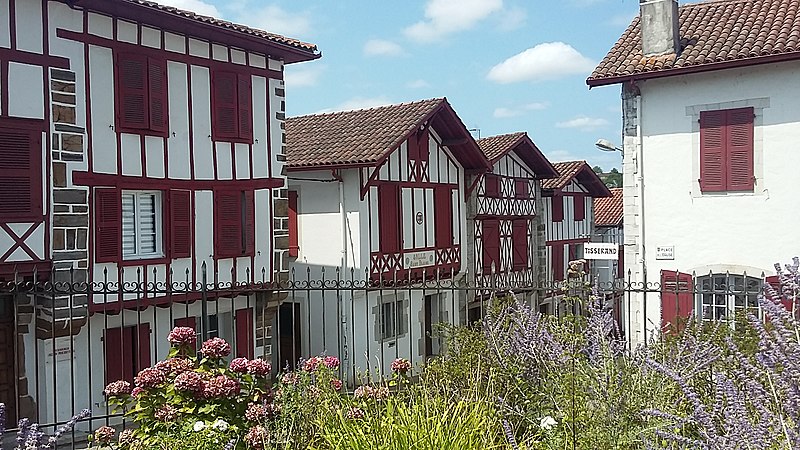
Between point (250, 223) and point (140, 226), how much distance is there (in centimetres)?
208

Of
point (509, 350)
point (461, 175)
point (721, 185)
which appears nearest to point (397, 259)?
point (461, 175)

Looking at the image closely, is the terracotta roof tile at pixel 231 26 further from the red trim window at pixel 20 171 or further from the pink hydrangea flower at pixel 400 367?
the pink hydrangea flower at pixel 400 367

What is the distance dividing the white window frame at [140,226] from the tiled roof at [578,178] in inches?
580

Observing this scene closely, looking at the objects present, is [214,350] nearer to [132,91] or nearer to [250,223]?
[132,91]

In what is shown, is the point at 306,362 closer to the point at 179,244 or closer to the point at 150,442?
the point at 150,442

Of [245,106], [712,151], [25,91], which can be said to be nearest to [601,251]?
[712,151]

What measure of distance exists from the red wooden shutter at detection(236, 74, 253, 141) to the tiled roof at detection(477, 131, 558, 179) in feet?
27.8

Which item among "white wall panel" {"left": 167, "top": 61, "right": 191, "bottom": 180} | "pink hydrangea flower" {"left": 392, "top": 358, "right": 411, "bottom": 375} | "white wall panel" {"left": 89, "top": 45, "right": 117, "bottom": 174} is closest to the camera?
"pink hydrangea flower" {"left": 392, "top": 358, "right": 411, "bottom": 375}

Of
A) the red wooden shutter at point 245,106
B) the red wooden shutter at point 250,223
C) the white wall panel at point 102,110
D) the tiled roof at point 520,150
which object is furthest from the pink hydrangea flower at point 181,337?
the tiled roof at point 520,150

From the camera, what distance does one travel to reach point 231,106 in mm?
12992

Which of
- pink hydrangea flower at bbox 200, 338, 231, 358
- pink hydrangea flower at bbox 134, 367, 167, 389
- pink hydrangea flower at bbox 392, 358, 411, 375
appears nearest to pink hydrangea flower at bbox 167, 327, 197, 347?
pink hydrangea flower at bbox 200, 338, 231, 358

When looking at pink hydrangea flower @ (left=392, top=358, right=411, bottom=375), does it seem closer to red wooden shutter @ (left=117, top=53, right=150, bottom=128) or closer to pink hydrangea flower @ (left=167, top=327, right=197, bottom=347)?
pink hydrangea flower @ (left=167, top=327, right=197, bottom=347)

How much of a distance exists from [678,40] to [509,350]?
326 inches

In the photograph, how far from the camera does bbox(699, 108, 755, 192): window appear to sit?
1145 cm
